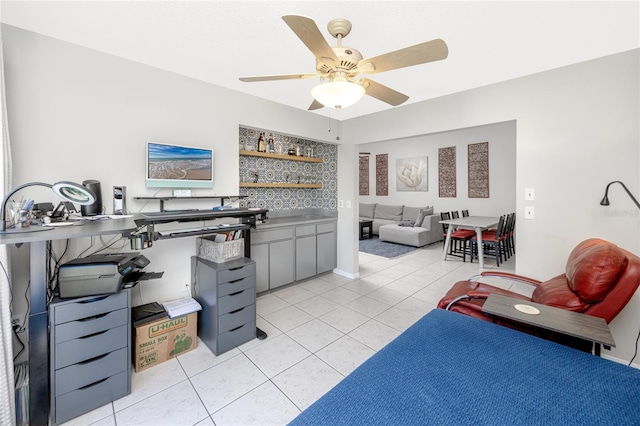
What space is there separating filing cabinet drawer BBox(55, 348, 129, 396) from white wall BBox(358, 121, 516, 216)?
4.55 metres

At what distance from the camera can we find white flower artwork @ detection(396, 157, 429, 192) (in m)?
7.55

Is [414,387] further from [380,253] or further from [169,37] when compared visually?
[380,253]

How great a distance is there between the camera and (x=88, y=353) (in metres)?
1.67

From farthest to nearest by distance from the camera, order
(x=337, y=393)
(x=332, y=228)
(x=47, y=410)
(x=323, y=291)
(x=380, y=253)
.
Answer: (x=380, y=253), (x=332, y=228), (x=323, y=291), (x=47, y=410), (x=337, y=393)

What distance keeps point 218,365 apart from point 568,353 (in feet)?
7.30

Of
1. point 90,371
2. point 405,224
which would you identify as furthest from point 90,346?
point 405,224

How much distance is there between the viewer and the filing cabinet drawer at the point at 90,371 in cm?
160

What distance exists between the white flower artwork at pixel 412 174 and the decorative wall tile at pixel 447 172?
1.21 ft

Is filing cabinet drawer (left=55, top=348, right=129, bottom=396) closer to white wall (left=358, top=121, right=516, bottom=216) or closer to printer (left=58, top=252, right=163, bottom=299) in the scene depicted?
A: printer (left=58, top=252, right=163, bottom=299)

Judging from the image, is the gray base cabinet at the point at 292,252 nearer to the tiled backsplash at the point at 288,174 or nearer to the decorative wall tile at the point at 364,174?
the tiled backsplash at the point at 288,174

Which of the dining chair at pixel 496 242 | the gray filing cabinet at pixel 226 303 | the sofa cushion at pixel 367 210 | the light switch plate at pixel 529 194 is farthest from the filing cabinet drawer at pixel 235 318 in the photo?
the sofa cushion at pixel 367 210

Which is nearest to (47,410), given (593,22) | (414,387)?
(414,387)

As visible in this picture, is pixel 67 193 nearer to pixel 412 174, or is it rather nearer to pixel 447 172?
pixel 447 172

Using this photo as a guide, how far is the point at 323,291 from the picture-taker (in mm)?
3656
